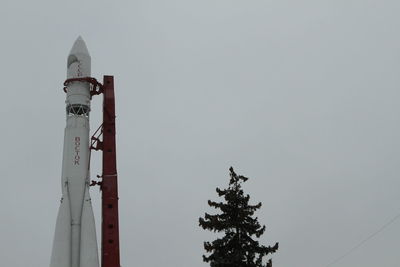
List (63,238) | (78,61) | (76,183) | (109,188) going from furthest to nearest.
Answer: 1. (78,61)
2. (109,188)
3. (76,183)
4. (63,238)

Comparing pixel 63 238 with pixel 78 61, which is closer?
pixel 63 238

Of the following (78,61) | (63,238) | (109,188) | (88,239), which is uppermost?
(78,61)

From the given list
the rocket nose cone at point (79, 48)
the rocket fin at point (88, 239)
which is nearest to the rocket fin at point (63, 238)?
the rocket fin at point (88, 239)

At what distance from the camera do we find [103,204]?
2803cm

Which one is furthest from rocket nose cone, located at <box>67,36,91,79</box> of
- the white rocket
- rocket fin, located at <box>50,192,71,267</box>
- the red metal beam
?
rocket fin, located at <box>50,192,71,267</box>

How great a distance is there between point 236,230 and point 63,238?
8.64 meters

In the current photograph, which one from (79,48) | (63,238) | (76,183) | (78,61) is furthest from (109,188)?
(79,48)

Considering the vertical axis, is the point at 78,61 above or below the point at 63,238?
above

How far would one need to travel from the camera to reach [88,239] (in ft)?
86.3

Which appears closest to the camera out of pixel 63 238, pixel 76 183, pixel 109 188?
pixel 63 238

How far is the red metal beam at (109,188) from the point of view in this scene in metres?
27.0

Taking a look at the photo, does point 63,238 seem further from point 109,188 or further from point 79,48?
point 79,48

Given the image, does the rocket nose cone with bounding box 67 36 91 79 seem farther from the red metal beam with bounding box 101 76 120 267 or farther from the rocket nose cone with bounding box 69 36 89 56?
the red metal beam with bounding box 101 76 120 267

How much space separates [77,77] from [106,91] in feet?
5.96
